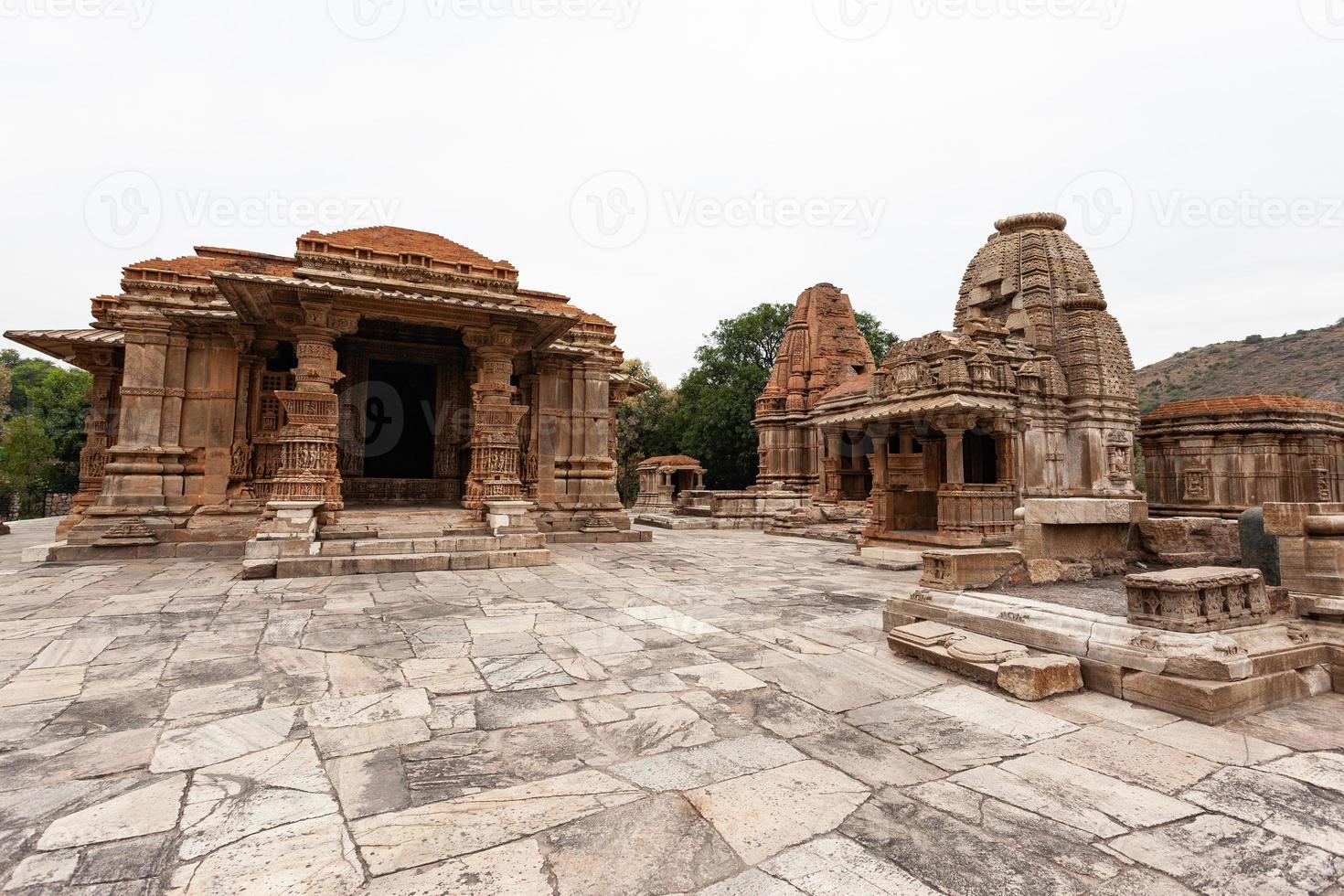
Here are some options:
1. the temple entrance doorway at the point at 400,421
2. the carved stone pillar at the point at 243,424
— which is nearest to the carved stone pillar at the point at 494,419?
the temple entrance doorway at the point at 400,421

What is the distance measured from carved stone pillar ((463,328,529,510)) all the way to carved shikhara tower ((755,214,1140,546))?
22.7 ft

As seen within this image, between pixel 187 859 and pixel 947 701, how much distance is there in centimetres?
343

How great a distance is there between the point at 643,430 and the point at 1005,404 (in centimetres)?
2739

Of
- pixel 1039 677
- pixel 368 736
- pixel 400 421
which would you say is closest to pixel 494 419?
pixel 400 421

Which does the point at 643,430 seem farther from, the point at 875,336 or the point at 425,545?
the point at 425,545

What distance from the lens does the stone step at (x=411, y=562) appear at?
7.54m

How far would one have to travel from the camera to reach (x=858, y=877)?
1843 millimetres

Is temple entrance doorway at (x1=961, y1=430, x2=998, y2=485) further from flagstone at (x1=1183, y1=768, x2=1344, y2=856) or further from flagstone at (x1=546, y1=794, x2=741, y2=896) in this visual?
flagstone at (x1=546, y1=794, x2=741, y2=896)

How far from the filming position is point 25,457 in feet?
84.8

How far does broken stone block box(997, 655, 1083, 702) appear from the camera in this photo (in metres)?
3.41

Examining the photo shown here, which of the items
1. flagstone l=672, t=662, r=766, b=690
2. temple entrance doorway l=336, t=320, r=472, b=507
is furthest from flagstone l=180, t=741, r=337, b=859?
temple entrance doorway l=336, t=320, r=472, b=507

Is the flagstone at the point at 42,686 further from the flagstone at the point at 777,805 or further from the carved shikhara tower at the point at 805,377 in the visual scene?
the carved shikhara tower at the point at 805,377

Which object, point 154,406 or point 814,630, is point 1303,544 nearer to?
point 814,630

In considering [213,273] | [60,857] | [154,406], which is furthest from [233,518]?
[60,857]
